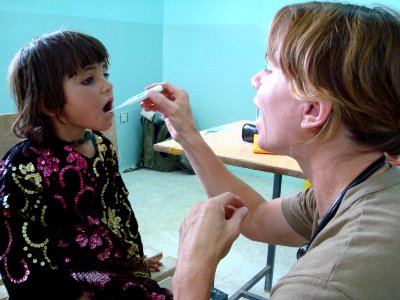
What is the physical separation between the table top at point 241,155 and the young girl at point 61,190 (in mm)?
452

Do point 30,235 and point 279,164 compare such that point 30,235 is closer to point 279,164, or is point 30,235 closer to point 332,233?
point 332,233

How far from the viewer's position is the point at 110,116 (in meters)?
1.14

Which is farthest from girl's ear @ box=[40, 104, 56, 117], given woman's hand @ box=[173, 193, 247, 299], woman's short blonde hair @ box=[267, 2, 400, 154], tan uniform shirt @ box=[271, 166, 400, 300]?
tan uniform shirt @ box=[271, 166, 400, 300]

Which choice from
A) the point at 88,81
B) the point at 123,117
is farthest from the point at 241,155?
the point at 123,117

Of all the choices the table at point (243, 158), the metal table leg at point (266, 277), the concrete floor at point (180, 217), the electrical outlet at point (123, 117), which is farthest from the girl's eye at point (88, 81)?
the electrical outlet at point (123, 117)

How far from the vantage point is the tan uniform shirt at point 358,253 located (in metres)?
0.51

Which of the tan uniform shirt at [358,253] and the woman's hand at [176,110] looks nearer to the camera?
the tan uniform shirt at [358,253]

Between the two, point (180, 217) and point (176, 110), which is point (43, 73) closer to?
point (176, 110)

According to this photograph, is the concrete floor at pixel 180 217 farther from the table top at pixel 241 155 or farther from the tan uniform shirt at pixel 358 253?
the tan uniform shirt at pixel 358 253

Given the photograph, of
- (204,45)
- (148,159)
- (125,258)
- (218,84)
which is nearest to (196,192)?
(148,159)

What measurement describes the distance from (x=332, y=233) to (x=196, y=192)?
2.64 metres

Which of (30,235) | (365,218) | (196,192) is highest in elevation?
(365,218)

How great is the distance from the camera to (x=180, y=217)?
2.75 meters

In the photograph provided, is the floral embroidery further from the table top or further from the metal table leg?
the metal table leg
